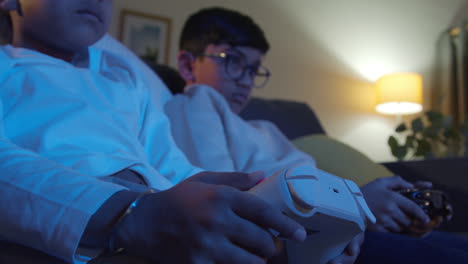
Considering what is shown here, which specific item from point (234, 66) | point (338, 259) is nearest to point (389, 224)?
point (338, 259)

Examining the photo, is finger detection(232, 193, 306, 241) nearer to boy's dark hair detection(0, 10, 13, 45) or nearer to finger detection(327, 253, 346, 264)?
finger detection(327, 253, 346, 264)

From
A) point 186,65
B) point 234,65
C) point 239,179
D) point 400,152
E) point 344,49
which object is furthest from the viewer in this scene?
point 344,49

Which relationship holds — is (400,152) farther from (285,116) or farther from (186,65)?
(186,65)

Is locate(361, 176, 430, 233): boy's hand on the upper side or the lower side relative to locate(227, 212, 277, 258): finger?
lower

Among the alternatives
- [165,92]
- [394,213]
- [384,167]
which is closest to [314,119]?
[384,167]

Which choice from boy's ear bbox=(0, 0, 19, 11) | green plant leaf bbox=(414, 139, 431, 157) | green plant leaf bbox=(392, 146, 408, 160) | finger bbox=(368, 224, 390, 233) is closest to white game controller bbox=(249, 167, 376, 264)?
finger bbox=(368, 224, 390, 233)

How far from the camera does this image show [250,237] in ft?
0.85

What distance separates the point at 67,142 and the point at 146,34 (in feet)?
5.92

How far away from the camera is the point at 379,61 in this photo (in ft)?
8.75

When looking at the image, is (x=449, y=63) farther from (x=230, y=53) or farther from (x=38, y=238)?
(x=38, y=238)

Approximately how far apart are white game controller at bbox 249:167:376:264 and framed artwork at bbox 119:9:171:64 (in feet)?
6.44

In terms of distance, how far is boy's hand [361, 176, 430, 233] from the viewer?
24.0 inches

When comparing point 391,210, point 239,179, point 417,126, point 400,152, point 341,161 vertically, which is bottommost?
point 400,152

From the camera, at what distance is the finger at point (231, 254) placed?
0.25 meters
